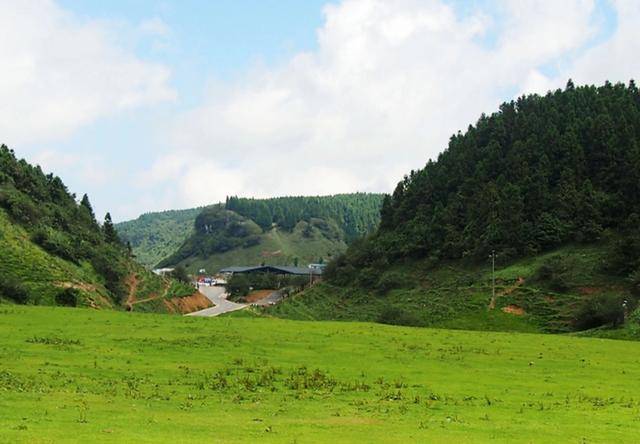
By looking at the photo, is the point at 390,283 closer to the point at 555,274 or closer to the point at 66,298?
the point at 555,274

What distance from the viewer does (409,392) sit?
31.5 m

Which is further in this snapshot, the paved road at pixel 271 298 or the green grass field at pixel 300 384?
the paved road at pixel 271 298

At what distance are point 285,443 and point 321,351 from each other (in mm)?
27052

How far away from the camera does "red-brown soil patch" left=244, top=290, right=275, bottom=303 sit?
177375mm

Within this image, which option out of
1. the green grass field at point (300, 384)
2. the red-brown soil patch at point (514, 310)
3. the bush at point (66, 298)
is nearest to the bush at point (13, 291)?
the bush at point (66, 298)

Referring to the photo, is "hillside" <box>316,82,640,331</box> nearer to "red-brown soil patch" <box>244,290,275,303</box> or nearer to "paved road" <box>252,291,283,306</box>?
"paved road" <box>252,291,283,306</box>

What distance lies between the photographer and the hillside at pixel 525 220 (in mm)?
104125

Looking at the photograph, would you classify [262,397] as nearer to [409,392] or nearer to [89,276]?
[409,392]

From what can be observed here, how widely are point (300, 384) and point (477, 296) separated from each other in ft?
266

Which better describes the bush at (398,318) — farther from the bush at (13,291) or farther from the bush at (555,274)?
the bush at (13,291)

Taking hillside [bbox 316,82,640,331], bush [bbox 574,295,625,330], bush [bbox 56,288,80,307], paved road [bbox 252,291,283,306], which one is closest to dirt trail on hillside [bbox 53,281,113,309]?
bush [bbox 56,288,80,307]

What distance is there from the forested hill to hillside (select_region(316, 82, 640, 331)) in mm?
255

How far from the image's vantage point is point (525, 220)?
127500 mm

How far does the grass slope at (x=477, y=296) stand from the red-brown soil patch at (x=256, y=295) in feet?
138
